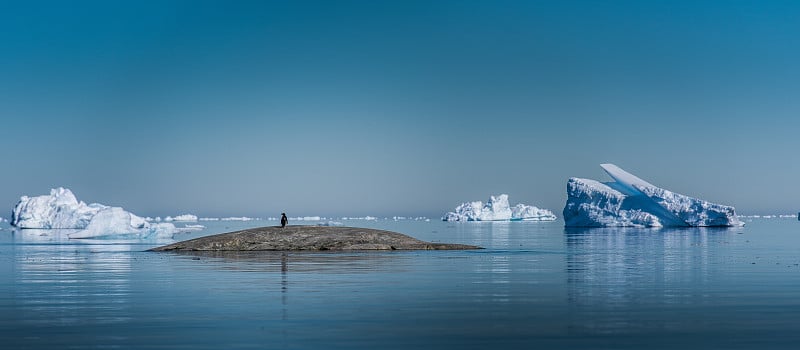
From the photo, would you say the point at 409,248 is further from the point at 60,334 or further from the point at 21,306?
the point at 60,334

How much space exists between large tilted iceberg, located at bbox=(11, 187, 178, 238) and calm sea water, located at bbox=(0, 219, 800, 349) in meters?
41.8

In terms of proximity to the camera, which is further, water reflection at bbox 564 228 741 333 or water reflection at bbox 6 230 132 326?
water reflection at bbox 6 230 132 326

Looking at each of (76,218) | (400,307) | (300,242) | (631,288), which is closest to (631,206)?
(300,242)

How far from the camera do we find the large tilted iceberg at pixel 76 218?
6719cm

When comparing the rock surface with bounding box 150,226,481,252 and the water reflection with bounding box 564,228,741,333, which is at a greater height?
the rock surface with bounding box 150,226,481,252

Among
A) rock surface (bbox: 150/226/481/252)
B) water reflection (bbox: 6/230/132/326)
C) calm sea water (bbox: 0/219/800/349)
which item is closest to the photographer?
calm sea water (bbox: 0/219/800/349)

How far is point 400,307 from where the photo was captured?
15.3 metres

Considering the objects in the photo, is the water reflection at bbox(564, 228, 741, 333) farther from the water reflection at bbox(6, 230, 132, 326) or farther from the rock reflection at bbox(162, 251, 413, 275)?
the water reflection at bbox(6, 230, 132, 326)

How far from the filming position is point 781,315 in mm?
14133

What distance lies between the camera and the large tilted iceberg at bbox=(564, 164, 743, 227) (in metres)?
92.4

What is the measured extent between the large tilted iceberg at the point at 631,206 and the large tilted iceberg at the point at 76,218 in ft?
162

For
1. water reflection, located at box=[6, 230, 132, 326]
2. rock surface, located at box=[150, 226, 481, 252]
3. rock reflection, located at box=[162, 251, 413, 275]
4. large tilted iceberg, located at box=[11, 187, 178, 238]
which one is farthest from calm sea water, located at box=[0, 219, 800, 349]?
large tilted iceberg, located at box=[11, 187, 178, 238]

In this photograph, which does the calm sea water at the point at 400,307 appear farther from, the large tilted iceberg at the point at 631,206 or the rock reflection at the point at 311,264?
the large tilted iceberg at the point at 631,206

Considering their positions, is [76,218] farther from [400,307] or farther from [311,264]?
[400,307]
